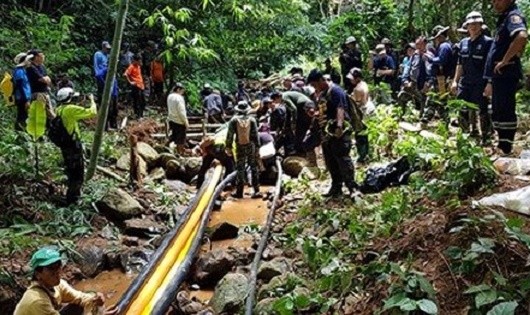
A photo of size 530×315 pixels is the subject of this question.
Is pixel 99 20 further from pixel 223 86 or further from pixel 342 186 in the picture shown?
pixel 342 186

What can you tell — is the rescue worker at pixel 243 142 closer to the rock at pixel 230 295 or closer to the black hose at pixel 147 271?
the black hose at pixel 147 271

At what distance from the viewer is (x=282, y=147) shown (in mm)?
13008

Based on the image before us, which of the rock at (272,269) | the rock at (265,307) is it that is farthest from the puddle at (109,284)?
the rock at (265,307)

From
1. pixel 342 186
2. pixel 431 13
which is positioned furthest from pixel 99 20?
pixel 342 186

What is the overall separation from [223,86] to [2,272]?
46.3ft

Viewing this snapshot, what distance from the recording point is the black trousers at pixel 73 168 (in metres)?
8.51

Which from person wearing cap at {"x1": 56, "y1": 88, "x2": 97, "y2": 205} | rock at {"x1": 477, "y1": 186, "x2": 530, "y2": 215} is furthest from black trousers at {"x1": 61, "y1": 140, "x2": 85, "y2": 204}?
rock at {"x1": 477, "y1": 186, "x2": 530, "y2": 215}

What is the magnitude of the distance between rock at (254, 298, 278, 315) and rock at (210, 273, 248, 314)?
42 centimetres

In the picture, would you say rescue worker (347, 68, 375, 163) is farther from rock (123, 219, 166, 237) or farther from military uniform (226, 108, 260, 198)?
rock (123, 219, 166, 237)

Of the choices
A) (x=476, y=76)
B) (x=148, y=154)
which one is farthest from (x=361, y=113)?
(x=148, y=154)

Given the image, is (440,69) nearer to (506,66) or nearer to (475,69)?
(475,69)

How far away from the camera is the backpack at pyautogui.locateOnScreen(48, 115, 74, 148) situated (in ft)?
26.9

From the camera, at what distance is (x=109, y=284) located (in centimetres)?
725

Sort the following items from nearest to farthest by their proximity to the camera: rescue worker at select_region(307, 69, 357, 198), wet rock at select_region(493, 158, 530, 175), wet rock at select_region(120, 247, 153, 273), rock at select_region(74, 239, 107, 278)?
wet rock at select_region(493, 158, 530, 175)
rock at select_region(74, 239, 107, 278)
wet rock at select_region(120, 247, 153, 273)
rescue worker at select_region(307, 69, 357, 198)
